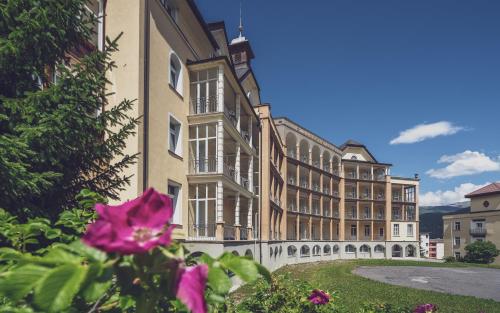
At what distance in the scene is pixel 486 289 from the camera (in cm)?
2322

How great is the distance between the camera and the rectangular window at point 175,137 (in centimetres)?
1588

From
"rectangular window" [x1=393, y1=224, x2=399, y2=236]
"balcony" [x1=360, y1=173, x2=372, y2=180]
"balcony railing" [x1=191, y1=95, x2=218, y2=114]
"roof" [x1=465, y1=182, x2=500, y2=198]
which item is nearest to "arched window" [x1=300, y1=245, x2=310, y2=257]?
"balcony" [x1=360, y1=173, x2=372, y2=180]

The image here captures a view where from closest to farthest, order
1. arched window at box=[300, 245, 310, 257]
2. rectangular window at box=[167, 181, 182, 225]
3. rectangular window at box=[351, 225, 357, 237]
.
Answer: rectangular window at box=[167, 181, 182, 225] → arched window at box=[300, 245, 310, 257] → rectangular window at box=[351, 225, 357, 237]

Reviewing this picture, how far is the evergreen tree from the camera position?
15.1 feet

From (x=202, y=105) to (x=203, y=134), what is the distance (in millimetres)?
1483

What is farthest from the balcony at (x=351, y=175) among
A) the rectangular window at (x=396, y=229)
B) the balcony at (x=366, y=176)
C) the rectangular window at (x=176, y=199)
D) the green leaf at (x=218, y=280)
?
the green leaf at (x=218, y=280)

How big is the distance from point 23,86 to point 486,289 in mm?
28421

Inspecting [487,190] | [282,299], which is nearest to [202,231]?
[282,299]

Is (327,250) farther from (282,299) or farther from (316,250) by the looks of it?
(282,299)

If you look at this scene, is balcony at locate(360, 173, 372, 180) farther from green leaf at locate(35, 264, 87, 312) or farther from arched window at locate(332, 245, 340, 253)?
green leaf at locate(35, 264, 87, 312)

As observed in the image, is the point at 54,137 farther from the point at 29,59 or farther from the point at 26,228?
the point at 26,228

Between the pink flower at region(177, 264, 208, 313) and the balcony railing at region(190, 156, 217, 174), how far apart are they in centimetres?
1547

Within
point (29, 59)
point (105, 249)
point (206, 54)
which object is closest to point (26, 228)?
point (105, 249)

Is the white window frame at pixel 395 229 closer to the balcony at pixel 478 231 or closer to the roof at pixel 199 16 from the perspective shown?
the balcony at pixel 478 231
